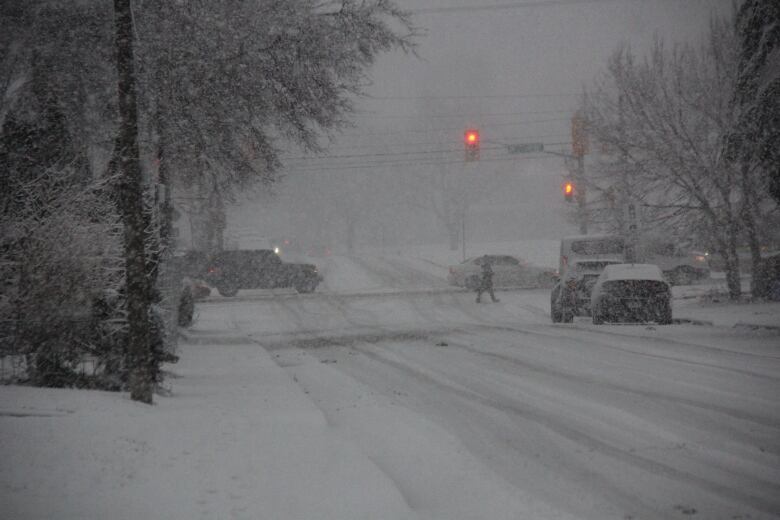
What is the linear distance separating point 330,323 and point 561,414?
12.7 m

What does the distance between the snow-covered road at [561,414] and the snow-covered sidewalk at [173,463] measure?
52 centimetres

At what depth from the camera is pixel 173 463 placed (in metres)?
5.06

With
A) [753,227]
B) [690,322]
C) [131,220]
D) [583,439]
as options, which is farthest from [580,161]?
[131,220]

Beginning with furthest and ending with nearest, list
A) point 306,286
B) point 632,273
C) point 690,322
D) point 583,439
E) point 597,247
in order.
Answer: point 306,286
point 597,247
point 690,322
point 632,273
point 583,439

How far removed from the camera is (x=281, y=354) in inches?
540

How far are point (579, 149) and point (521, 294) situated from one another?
6461mm

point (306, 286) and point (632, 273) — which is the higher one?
point (632, 273)

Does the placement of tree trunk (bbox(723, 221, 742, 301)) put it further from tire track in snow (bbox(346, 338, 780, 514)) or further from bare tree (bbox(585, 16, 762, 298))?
tire track in snow (bbox(346, 338, 780, 514))

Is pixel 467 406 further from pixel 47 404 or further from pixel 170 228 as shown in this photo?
pixel 170 228

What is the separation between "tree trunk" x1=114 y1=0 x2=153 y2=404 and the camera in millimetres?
6902

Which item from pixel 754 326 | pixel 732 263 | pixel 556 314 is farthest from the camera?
pixel 732 263

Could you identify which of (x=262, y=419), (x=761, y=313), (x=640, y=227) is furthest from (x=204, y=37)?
(x=640, y=227)

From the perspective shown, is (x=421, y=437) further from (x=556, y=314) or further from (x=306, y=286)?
(x=306, y=286)

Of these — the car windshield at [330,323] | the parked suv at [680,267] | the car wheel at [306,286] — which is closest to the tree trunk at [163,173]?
the car windshield at [330,323]
